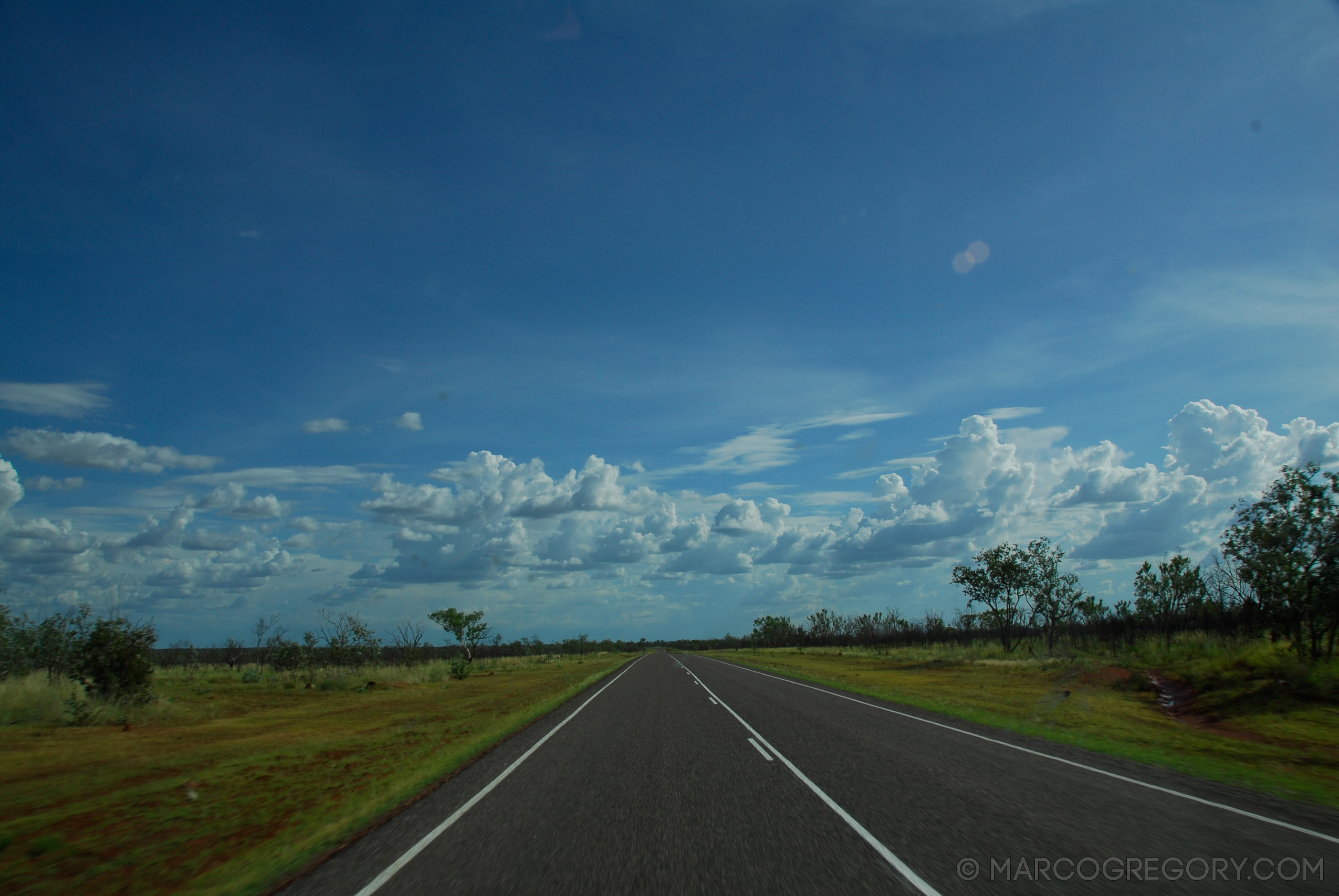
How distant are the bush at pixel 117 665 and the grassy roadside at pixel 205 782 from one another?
2.97 ft

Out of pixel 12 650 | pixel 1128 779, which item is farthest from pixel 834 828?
pixel 12 650

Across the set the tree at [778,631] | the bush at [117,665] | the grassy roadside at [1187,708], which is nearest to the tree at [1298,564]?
the grassy roadside at [1187,708]

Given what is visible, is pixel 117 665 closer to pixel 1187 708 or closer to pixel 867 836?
pixel 867 836

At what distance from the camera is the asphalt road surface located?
5.20 metres

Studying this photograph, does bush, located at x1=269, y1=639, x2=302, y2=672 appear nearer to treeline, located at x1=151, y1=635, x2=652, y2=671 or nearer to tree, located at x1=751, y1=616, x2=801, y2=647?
treeline, located at x1=151, y1=635, x2=652, y2=671

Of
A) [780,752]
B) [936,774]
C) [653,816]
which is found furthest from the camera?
[780,752]

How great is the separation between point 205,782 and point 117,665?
1306cm

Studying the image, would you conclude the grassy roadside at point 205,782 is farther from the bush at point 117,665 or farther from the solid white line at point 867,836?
the solid white line at point 867,836

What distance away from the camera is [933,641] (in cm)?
7712

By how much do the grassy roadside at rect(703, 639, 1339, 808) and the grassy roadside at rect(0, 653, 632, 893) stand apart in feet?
40.0

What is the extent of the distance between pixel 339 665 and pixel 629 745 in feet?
122

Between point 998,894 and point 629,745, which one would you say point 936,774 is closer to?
point 998,894

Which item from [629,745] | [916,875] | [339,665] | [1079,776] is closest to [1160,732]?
[1079,776]

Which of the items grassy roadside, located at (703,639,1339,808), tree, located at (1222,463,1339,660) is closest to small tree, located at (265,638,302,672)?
grassy roadside, located at (703,639,1339,808)
